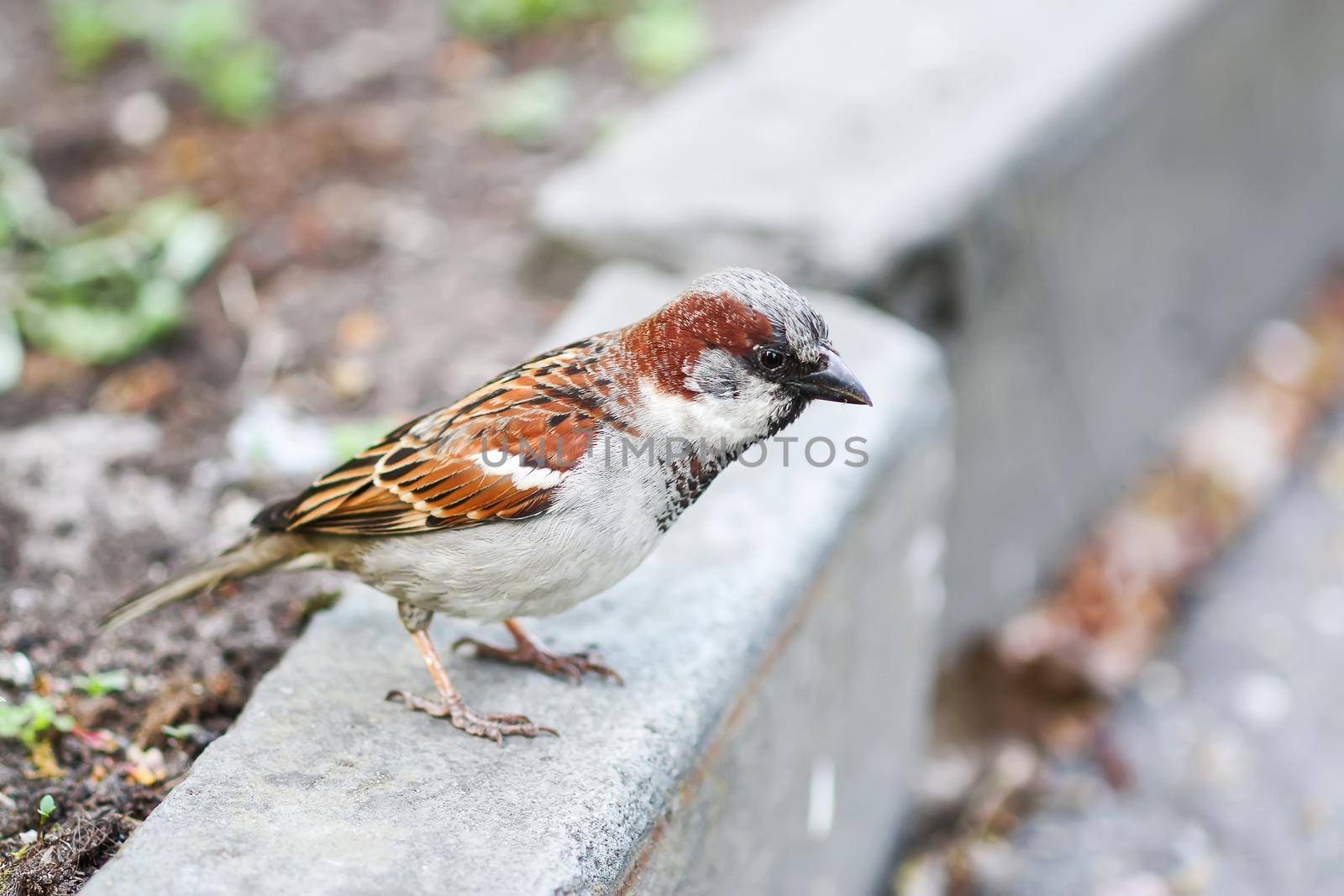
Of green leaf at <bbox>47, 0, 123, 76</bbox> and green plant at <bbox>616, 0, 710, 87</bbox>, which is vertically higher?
green leaf at <bbox>47, 0, 123, 76</bbox>

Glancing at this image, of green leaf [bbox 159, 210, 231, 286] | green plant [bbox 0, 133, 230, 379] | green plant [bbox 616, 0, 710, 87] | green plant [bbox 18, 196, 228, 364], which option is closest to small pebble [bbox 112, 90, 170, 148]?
green plant [bbox 0, 133, 230, 379]

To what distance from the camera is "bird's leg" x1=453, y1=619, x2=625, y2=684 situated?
2635 mm

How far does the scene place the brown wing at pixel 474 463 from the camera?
2.41 m

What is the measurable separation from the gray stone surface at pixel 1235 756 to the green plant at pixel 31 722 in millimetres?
2690

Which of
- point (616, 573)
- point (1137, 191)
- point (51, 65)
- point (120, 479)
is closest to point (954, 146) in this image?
point (1137, 191)

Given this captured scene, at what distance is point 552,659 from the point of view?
2.66 m

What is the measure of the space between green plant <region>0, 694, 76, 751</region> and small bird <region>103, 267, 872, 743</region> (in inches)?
26.6

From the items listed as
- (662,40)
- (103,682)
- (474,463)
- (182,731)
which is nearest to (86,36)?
(662,40)

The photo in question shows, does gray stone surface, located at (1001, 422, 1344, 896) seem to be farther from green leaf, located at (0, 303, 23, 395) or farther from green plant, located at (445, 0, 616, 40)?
green plant, located at (445, 0, 616, 40)

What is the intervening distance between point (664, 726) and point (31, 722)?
127cm

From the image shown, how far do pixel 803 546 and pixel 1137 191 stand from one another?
2533 millimetres

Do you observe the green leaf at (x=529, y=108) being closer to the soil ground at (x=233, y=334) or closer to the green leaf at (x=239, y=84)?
the soil ground at (x=233, y=334)

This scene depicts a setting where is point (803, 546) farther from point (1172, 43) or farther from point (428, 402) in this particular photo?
point (1172, 43)

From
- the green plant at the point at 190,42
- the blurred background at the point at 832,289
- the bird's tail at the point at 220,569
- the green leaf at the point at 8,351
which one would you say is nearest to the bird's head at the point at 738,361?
the bird's tail at the point at 220,569
